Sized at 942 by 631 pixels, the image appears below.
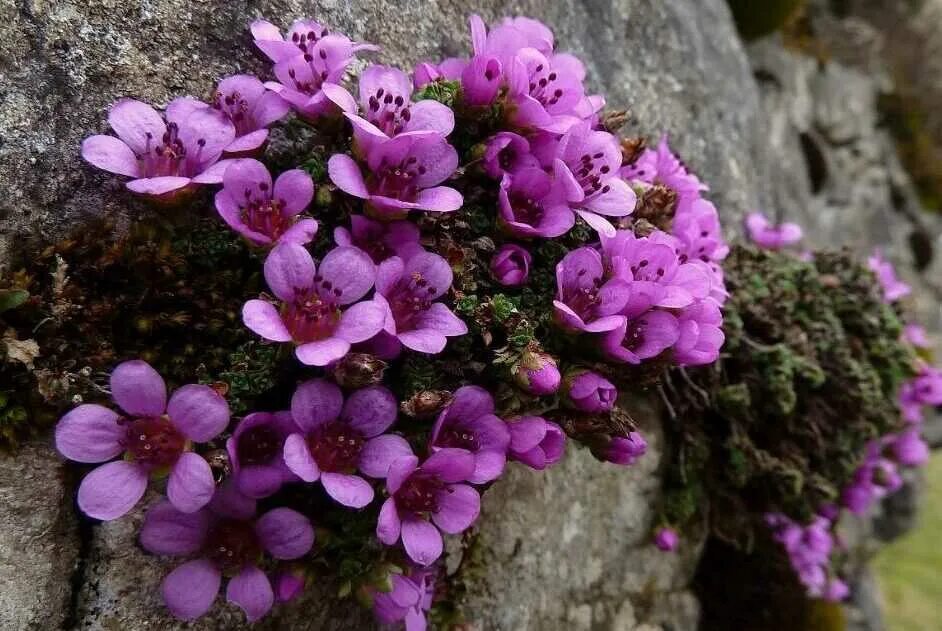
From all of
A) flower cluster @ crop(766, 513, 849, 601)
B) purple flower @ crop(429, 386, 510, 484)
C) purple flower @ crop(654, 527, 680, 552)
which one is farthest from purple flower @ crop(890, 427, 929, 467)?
purple flower @ crop(429, 386, 510, 484)

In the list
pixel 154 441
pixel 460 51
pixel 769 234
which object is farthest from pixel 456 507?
pixel 769 234

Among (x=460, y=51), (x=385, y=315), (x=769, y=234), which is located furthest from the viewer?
(x=769, y=234)

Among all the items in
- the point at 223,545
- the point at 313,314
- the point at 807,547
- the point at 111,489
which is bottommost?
the point at 807,547

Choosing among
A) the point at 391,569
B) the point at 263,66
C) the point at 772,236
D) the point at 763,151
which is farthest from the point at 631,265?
the point at 763,151

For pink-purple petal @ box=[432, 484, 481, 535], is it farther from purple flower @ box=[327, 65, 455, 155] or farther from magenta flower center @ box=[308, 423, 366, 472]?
purple flower @ box=[327, 65, 455, 155]

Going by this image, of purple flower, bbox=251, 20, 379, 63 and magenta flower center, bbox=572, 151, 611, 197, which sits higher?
magenta flower center, bbox=572, 151, 611, 197

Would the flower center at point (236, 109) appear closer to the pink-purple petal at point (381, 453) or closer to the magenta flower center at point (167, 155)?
the magenta flower center at point (167, 155)

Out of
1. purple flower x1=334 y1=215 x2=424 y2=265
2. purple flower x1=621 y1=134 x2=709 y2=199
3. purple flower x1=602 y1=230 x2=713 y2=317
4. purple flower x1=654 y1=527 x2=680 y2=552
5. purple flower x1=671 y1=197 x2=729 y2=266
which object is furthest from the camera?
purple flower x1=654 y1=527 x2=680 y2=552

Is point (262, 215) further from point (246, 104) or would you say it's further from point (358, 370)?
point (358, 370)

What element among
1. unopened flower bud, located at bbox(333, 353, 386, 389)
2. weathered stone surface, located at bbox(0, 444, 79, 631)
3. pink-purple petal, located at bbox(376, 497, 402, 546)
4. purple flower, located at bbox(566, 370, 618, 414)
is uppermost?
purple flower, located at bbox(566, 370, 618, 414)
